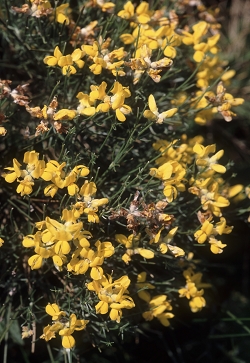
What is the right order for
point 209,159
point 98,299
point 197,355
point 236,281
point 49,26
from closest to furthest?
point 98,299
point 209,159
point 49,26
point 197,355
point 236,281

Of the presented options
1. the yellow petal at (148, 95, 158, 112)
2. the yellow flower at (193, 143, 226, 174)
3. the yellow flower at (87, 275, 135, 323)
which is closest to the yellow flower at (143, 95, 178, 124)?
the yellow petal at (148, 95, 158, 112)

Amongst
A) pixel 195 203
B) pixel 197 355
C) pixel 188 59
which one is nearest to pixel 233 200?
pixel 195 203

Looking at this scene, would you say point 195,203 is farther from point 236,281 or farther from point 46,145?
point 236,281

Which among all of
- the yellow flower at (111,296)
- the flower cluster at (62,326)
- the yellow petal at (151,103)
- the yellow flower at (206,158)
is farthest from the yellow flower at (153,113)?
the flower cluster at (62,326)

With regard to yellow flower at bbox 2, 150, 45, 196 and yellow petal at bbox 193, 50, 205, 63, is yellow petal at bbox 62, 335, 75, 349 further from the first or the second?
yellow petal at bbox 193, 50, 205, 63

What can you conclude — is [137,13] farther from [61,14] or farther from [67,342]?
[67,342]

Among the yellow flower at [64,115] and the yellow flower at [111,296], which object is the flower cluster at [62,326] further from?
the yellow flower at [64,115]

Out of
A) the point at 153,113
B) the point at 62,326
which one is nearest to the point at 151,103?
the point at 153,113

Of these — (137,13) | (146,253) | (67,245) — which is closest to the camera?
(67,245)

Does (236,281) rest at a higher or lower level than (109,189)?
lower

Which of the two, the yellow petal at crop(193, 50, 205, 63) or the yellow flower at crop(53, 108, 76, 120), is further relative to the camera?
the yellow petal at crop(193, 50, 205, 63)

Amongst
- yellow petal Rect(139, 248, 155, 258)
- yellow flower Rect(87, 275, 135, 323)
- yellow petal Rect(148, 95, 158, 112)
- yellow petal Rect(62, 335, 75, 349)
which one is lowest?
yellow petal Rect(62, 335, 75, 349)
